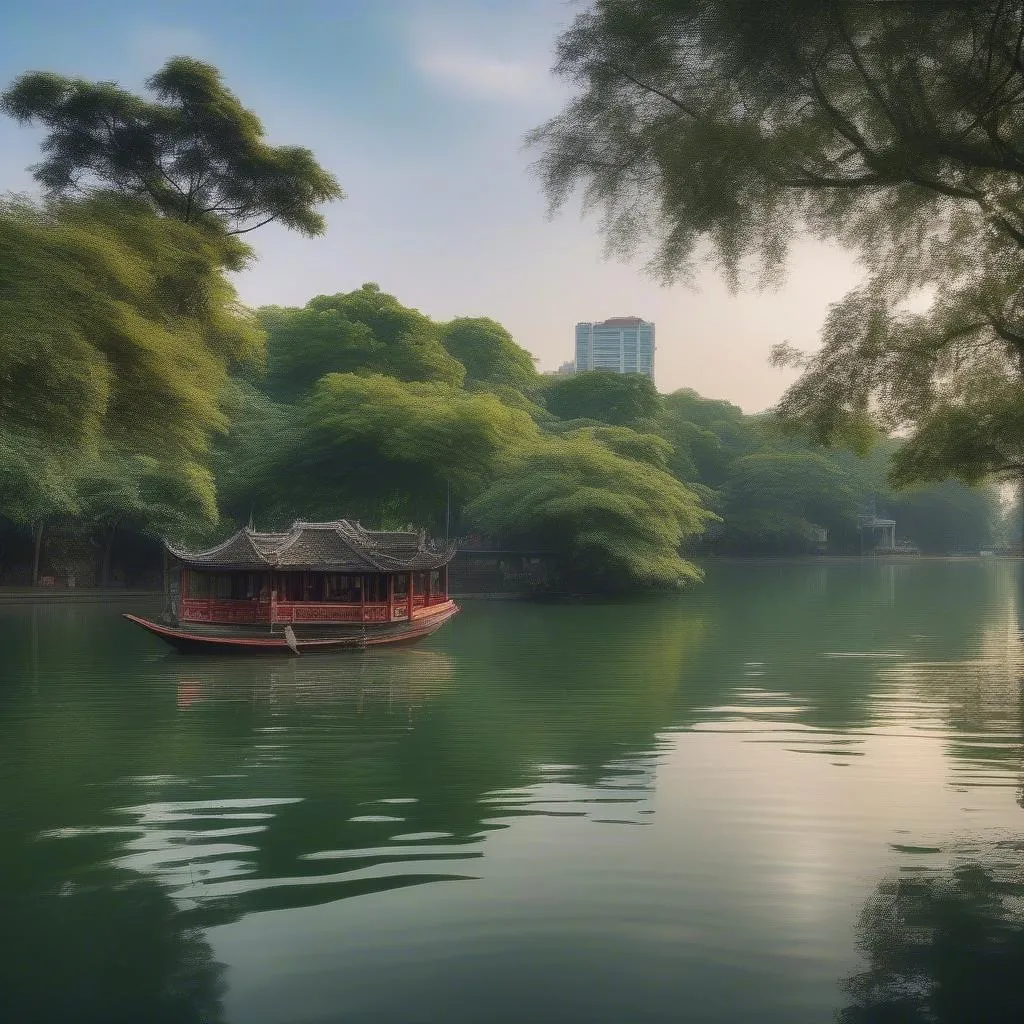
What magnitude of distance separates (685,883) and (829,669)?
13286 mm

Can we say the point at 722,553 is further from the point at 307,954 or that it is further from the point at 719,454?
the point at 307,954

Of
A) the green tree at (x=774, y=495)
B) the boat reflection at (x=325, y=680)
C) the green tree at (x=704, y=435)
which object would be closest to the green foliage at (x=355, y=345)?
the green tree at (x=704, y=435)

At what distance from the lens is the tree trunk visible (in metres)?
35.6

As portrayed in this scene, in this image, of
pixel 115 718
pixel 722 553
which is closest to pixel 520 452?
pixel 115 718

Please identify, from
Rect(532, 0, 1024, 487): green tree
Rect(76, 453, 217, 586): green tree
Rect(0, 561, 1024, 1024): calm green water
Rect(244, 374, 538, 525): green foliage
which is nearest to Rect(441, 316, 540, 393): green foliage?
Rect(244, 374, 538, 525): green foliage

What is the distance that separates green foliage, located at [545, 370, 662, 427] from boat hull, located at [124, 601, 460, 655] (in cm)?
3656

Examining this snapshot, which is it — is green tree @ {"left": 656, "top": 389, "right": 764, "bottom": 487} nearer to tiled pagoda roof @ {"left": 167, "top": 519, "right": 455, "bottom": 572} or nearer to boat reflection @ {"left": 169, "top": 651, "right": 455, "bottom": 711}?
tiled pagoda roof @ {"left": 167, "top": 519, "right": 455, "bottom": 572}

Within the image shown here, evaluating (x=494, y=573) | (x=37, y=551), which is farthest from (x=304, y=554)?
(x=494, y=573)

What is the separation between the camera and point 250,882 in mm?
6988

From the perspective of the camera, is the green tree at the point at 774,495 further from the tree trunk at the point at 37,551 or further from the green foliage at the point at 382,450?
the tree trunk at the point at 37,551

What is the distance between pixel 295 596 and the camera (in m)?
24.4

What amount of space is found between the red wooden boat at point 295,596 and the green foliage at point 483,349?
108ft

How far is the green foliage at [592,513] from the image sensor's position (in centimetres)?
3831

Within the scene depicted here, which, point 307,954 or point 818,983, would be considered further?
point 307,954
